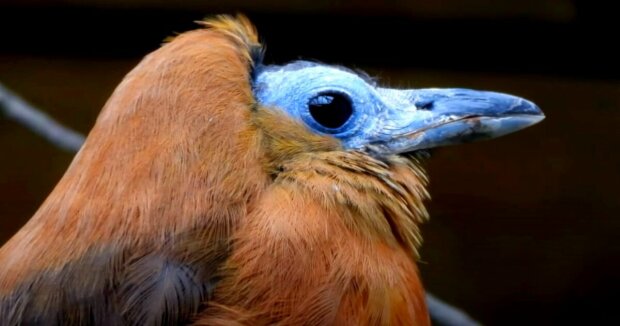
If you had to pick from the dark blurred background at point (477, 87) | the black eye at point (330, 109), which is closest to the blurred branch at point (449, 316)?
the dark blurred background at point (477, 87)

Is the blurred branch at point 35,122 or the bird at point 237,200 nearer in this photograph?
the bird at point 237,200

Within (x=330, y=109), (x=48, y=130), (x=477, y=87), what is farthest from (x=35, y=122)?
(x=477, y=87)

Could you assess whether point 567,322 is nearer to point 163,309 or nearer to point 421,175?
point 421,175

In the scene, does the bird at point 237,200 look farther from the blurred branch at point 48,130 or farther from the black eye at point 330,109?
the blurred branch at point 48,130

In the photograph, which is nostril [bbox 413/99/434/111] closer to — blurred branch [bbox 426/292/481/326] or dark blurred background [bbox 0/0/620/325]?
blurred branch [bbox 426/292/481/326]

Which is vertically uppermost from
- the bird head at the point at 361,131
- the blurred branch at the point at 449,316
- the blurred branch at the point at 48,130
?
the bird head at the point at 361,131

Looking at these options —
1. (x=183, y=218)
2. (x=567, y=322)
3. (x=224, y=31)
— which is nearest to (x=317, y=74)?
(x=224, y=31)
